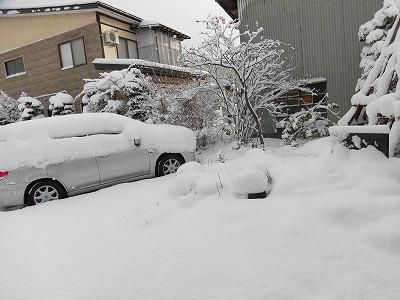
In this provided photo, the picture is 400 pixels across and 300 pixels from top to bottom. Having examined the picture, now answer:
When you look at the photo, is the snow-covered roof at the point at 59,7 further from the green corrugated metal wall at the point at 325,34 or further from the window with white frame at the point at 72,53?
the green corrugated metal wall at the point at 325,34

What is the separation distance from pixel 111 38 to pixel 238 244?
13.2 m

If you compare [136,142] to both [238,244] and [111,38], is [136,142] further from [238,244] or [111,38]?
[111,38]

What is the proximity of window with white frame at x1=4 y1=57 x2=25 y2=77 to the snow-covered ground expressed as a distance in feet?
49.0

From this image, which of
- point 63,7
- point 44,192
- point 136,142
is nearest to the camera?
point 44,192

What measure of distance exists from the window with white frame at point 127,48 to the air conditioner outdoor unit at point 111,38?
120 cm

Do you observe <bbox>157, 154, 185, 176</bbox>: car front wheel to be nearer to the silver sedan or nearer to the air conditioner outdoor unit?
the silver sedan

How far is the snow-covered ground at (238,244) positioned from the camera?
1929 millimetres

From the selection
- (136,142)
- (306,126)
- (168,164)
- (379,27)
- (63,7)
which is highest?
(63,7)

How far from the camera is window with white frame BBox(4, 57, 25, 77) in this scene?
1603cm

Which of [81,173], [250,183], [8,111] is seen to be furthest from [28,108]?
[250,183]

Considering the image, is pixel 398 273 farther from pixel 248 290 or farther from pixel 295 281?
pixel 248 290

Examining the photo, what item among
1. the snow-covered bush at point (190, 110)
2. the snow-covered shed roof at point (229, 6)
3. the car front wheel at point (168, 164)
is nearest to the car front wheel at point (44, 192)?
the car front wheel at point (168, 164)

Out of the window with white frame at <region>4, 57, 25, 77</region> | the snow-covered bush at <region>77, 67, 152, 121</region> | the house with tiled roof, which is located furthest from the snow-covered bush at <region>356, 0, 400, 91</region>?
the window with white frame at <region>4, 57, 25, 77</region>

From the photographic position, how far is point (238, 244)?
8.04ft
